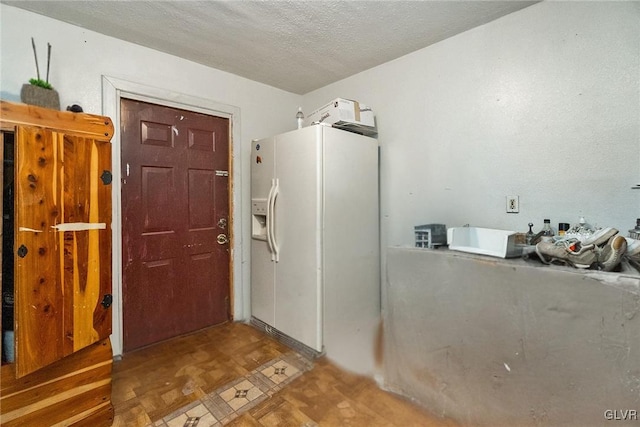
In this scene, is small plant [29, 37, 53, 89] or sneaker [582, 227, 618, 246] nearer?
sneaker [582, 227, 618, 246]

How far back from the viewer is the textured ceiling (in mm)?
1715

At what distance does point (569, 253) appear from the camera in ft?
3.88

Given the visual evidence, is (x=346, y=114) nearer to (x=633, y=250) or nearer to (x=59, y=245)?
(x=633, y=250)

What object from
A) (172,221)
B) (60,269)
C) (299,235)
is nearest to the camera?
(60,269)

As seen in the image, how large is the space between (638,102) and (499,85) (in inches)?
27.5

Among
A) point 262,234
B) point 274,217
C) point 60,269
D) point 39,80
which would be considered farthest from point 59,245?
point 262,234

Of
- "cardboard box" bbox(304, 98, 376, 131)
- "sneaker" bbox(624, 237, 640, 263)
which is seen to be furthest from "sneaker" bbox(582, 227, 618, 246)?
"cardboard box" bbox(304, 98, 376, 131)

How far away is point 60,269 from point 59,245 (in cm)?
11

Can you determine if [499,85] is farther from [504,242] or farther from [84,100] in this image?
[84,100]

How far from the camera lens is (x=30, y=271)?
117 cm

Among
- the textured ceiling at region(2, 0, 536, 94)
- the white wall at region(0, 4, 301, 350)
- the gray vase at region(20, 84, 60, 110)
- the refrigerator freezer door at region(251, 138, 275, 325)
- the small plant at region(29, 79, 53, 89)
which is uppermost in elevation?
the textured ceiling at region(2, 0, 536, 94)

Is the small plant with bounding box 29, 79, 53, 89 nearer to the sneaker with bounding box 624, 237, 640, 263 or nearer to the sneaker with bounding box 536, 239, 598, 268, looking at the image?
the sneaker with bounding box 536, 239, 598, 268

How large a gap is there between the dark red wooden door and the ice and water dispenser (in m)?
0.26

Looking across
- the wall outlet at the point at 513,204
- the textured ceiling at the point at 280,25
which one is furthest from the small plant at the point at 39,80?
the wall outlet at the point at 513,204
